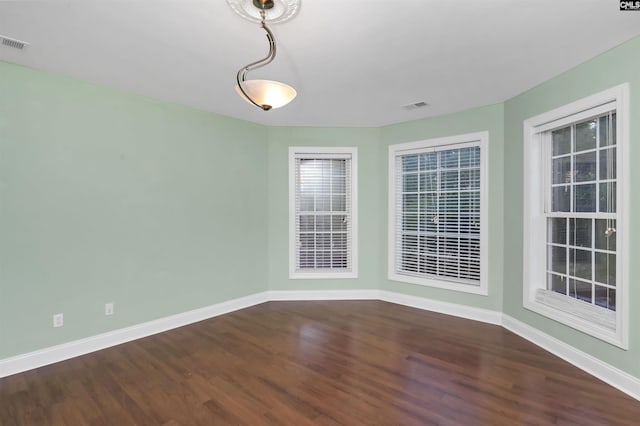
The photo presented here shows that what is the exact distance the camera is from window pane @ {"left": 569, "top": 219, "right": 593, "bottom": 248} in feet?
9.45

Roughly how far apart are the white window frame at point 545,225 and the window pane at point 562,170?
0.28 ft

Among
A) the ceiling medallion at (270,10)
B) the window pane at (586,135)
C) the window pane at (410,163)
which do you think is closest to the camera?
the ceiling medallion at (270,10)

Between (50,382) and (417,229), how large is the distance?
4211 mm

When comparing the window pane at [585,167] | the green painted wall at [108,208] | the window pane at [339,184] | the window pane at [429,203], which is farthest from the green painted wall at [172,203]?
the window pane at [429,203]

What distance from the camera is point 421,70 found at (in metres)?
2.84

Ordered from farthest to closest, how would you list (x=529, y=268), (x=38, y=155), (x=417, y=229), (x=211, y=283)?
(x=417, y=229)
(x=211, y=283)
(x=529, y=268)
(x=38, y=155)

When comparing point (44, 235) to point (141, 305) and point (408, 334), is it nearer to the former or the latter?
A: point (141, 305)

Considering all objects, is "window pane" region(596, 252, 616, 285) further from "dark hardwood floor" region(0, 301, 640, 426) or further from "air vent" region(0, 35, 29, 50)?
"air vent" region(0, 35, 29, 50)

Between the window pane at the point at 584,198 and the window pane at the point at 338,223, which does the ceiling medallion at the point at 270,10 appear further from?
the window pane at the point at 338,223

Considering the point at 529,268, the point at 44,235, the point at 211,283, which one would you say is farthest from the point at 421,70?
the point at 44,235

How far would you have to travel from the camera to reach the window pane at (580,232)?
2.88 meters

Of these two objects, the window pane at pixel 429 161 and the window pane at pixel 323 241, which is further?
the window pane at pixel 323 241

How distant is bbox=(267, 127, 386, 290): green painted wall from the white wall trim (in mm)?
146

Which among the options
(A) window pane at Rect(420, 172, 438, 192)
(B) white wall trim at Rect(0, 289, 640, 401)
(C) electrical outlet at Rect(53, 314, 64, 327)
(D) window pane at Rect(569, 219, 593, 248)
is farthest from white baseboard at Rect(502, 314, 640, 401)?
(C) electrical outlet at Rect(53, 314, 64, 327)
